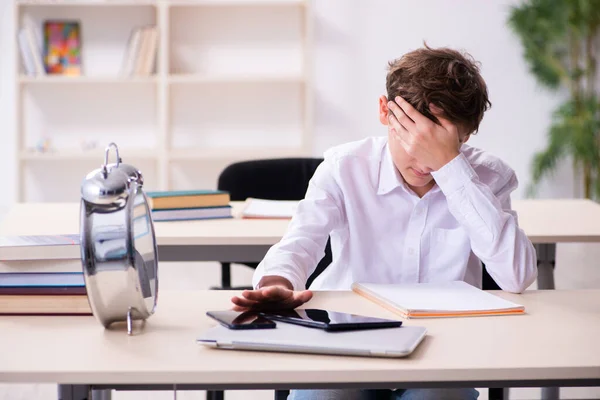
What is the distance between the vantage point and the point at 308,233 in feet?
5.65

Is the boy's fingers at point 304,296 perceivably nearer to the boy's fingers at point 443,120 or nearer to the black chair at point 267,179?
the boy's fingers at point 443,120

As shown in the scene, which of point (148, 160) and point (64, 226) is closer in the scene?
point (64, 226)

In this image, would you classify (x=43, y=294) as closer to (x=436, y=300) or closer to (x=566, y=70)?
(x=436, y=300)

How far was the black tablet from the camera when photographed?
1.25 m

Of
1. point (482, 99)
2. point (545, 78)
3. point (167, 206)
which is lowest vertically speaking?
point (167, 206)

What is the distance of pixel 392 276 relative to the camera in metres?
1.80

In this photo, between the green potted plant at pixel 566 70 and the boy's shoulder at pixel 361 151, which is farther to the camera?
the green potted plant at pixel 566 70

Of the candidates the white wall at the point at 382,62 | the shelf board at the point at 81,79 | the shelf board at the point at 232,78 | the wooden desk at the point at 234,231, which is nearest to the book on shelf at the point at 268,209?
the wooden desk at the point at 234,231

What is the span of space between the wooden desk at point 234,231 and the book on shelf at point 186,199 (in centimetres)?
6

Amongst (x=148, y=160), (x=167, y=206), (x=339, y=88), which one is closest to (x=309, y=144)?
(x=339, y=88)

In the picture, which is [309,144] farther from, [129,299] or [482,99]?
[129,299]

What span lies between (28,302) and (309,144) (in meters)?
3.78

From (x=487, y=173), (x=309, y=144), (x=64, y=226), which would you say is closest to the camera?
(x=487, y=173)

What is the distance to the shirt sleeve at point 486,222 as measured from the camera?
5.27 ft
